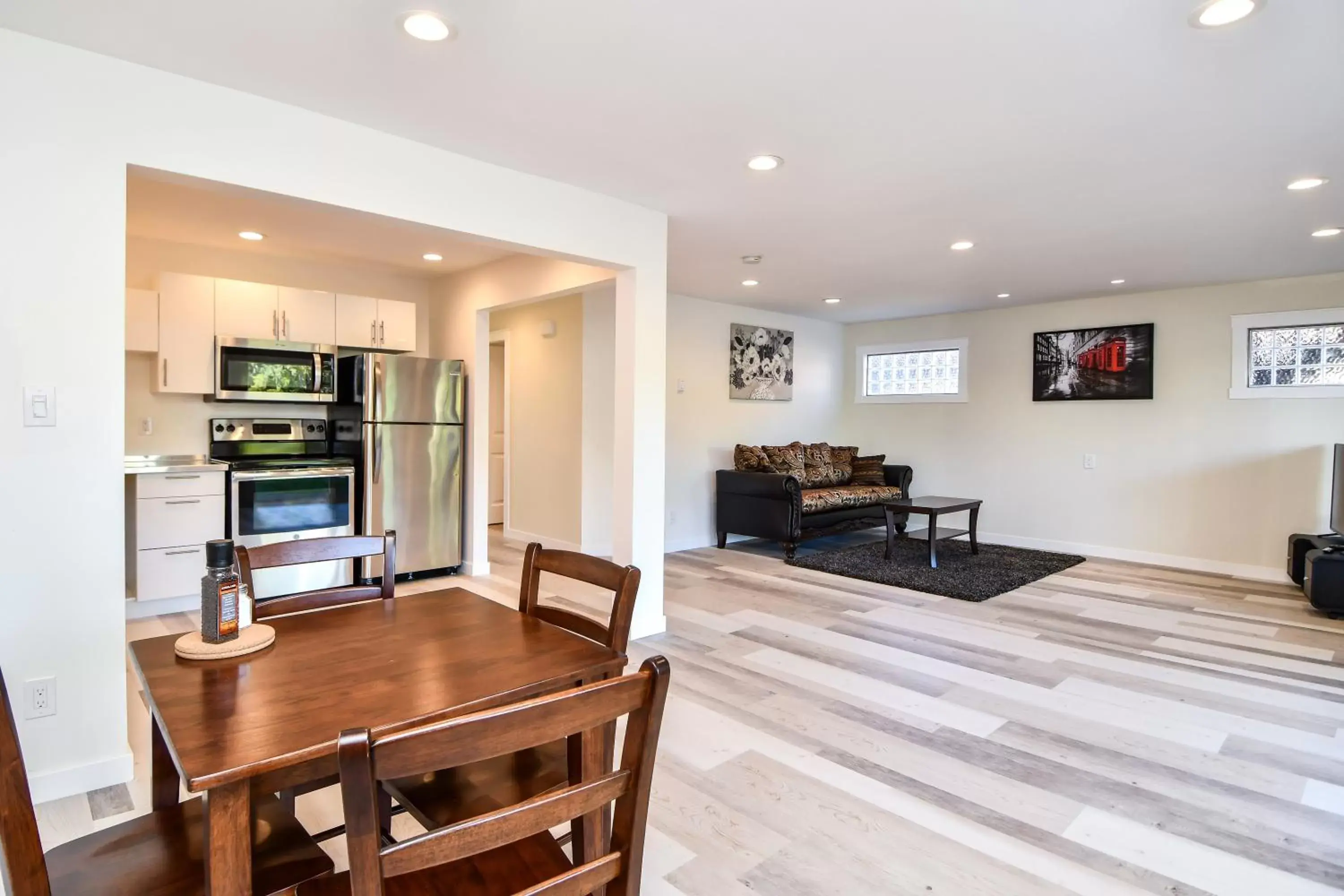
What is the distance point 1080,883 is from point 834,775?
76 centimetres

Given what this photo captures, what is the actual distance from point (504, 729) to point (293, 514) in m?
4.42

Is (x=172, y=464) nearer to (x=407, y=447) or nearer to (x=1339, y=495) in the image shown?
(x=407, y=447)

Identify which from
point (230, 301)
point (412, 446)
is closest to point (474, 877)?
point (412, 446)

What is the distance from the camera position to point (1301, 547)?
508 centimetres

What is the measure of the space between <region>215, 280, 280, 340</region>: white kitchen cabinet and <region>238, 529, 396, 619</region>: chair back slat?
3373mm

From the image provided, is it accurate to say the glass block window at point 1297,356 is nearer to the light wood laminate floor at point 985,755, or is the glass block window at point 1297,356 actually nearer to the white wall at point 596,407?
the light wood laminate floor at point 985,755

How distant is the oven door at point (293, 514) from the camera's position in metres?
4.36

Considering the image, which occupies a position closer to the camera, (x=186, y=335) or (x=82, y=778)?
(x=82, y=778)

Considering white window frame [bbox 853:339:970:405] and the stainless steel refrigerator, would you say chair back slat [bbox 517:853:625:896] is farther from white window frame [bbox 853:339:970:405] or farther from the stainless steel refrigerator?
white window frame [bbox 853:339:970:405]

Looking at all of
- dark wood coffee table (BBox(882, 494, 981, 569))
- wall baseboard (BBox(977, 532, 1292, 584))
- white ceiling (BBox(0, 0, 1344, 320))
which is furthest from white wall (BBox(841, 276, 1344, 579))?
white ceiling (BBox(0, 0, 1344, 320))

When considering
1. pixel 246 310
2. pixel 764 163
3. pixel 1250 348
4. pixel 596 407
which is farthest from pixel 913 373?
pixel 246 310

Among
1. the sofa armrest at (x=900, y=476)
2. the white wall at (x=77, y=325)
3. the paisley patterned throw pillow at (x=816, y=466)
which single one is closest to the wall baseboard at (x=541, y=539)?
the paisley patterned throw pillow at (x=816, y=466)

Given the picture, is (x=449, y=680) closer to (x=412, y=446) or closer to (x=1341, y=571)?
(x=412, y=446)

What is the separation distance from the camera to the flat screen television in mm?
4789
